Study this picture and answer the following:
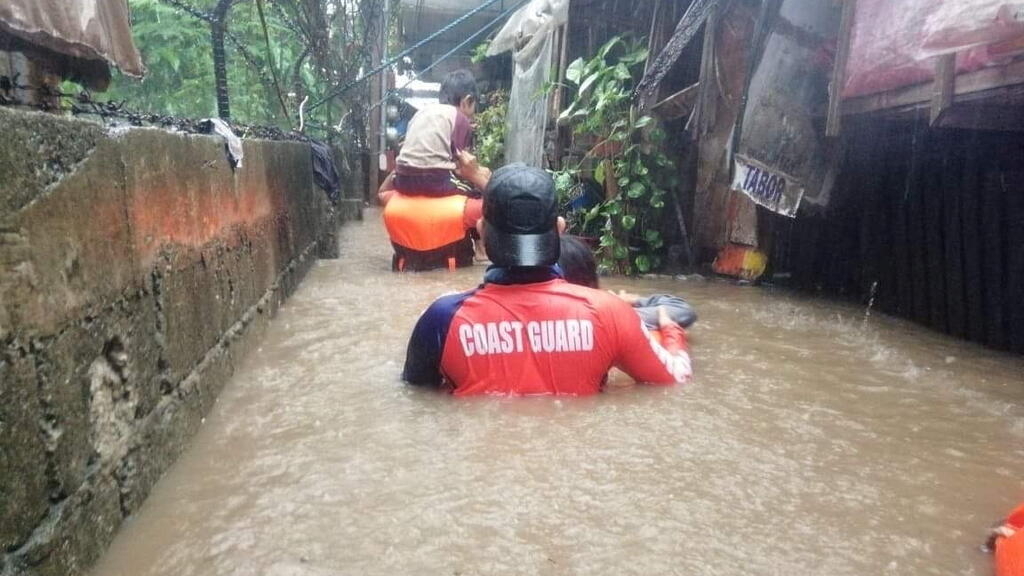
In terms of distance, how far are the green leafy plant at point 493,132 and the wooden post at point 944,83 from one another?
7.41m

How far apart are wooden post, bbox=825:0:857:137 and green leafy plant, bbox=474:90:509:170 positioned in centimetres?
626

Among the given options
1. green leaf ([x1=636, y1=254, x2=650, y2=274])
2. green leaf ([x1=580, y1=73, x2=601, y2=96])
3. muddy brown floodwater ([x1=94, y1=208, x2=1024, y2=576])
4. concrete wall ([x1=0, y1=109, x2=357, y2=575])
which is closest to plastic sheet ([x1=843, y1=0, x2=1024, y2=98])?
muddy brown floodwater ([x1=94, y1=208, x2=1024, y2=576])

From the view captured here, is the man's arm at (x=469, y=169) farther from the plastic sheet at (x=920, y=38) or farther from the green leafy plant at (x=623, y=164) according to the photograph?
the plastic sheet at (x=920, y=38)

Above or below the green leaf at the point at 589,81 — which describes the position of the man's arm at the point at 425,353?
below

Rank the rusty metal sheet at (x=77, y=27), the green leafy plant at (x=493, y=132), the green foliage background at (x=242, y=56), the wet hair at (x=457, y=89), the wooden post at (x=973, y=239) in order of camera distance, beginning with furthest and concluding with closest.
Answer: the green foliage background at (x=242, y=56) < the green leafy plant at (x=493, y=132) < the wet hair at (x=457, y=89) < the wooden post at (x=973, y=239) < the rusty metal sheet at (x=77, y=27)

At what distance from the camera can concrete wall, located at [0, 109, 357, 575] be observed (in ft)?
5.15

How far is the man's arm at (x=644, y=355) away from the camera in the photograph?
120 inches

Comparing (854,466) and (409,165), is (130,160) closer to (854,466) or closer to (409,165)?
(854,466)

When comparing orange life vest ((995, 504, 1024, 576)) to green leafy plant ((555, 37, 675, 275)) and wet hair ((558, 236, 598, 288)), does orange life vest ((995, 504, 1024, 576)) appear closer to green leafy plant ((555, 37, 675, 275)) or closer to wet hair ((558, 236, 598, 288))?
wet hair ((558, 236, 598, 288))

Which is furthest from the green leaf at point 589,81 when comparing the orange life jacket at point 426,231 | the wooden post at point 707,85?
the orange life jacket at point 426,231

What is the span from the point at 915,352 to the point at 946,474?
1.86 metres

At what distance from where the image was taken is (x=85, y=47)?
4.66 meters

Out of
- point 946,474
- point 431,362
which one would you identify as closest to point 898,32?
point 946,474

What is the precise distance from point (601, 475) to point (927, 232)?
11.9 feet
